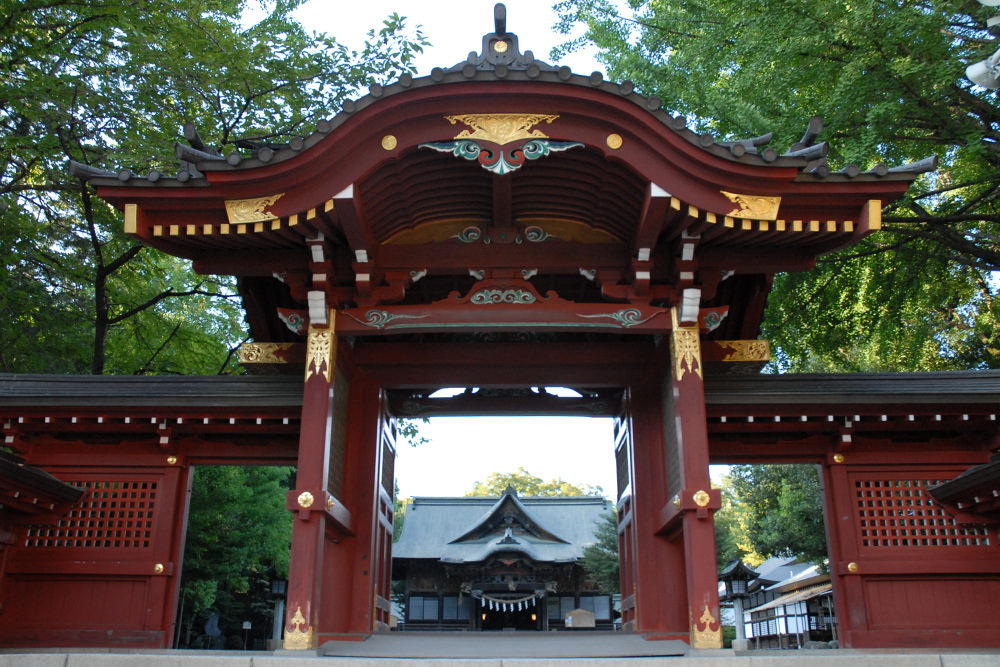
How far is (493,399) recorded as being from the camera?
8.91 meters

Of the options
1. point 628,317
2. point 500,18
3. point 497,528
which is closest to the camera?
point 500,18

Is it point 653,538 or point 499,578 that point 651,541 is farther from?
point 499,578

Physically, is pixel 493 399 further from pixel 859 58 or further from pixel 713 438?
pixel 859 58

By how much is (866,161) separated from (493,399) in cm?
588

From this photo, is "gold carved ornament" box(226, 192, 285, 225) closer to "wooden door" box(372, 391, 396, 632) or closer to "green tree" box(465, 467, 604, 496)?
"wooden door" box(372, 391, 396, 632)

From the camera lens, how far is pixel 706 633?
18.4 feet

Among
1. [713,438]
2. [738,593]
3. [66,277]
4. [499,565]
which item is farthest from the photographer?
[499,565]

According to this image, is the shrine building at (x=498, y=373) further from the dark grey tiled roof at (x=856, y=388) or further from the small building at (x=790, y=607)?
the small building at (x=790, y=607)

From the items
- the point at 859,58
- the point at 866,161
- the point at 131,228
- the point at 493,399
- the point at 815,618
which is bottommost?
the point at 815,618

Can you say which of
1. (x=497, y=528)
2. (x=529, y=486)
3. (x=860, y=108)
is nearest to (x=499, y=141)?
(x=860, y=108)

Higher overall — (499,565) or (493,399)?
(493,399)

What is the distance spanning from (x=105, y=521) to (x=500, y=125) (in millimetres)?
5541

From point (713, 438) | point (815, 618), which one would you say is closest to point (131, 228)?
point (713, 438)

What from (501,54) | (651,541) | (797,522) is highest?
(501,54)
